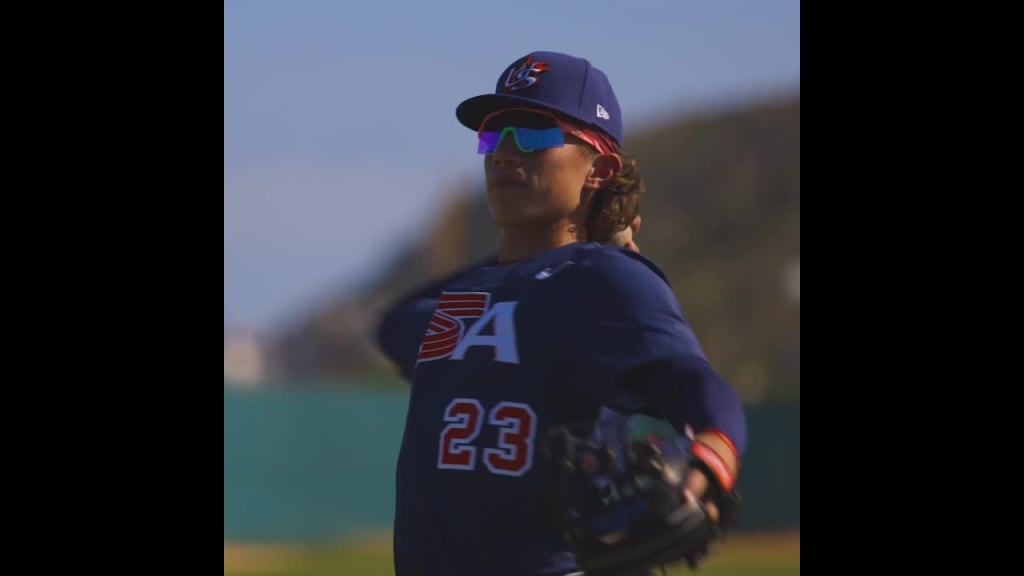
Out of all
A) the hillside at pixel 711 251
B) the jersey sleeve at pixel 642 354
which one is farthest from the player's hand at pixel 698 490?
the hillside at pixel 711 251

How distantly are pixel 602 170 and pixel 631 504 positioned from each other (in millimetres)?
919

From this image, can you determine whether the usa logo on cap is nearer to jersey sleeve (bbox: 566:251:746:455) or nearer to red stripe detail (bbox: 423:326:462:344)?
jersey sleeve (bbox: 566:251:746:455)

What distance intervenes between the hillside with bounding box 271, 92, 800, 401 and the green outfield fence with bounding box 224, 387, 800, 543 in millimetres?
1354

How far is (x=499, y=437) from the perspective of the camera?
117 inches

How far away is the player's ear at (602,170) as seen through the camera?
3.20 meters

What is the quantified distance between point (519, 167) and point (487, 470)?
30.1 inches

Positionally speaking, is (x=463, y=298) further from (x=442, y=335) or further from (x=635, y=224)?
(x=635, y=224)

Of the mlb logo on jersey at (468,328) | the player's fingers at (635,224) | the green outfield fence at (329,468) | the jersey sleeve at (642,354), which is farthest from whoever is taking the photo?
the green outfield fence at (329,468)

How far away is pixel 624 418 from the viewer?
123 inches

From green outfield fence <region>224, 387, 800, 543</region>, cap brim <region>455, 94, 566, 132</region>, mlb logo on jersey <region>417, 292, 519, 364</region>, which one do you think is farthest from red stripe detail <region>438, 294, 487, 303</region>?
green outfield fence <region>224, 387, 800, 543</region>

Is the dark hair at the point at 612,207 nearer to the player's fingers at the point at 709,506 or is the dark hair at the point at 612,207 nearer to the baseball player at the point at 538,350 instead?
the baseball player at the point at 538,350

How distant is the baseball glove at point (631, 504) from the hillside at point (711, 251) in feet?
36.4
